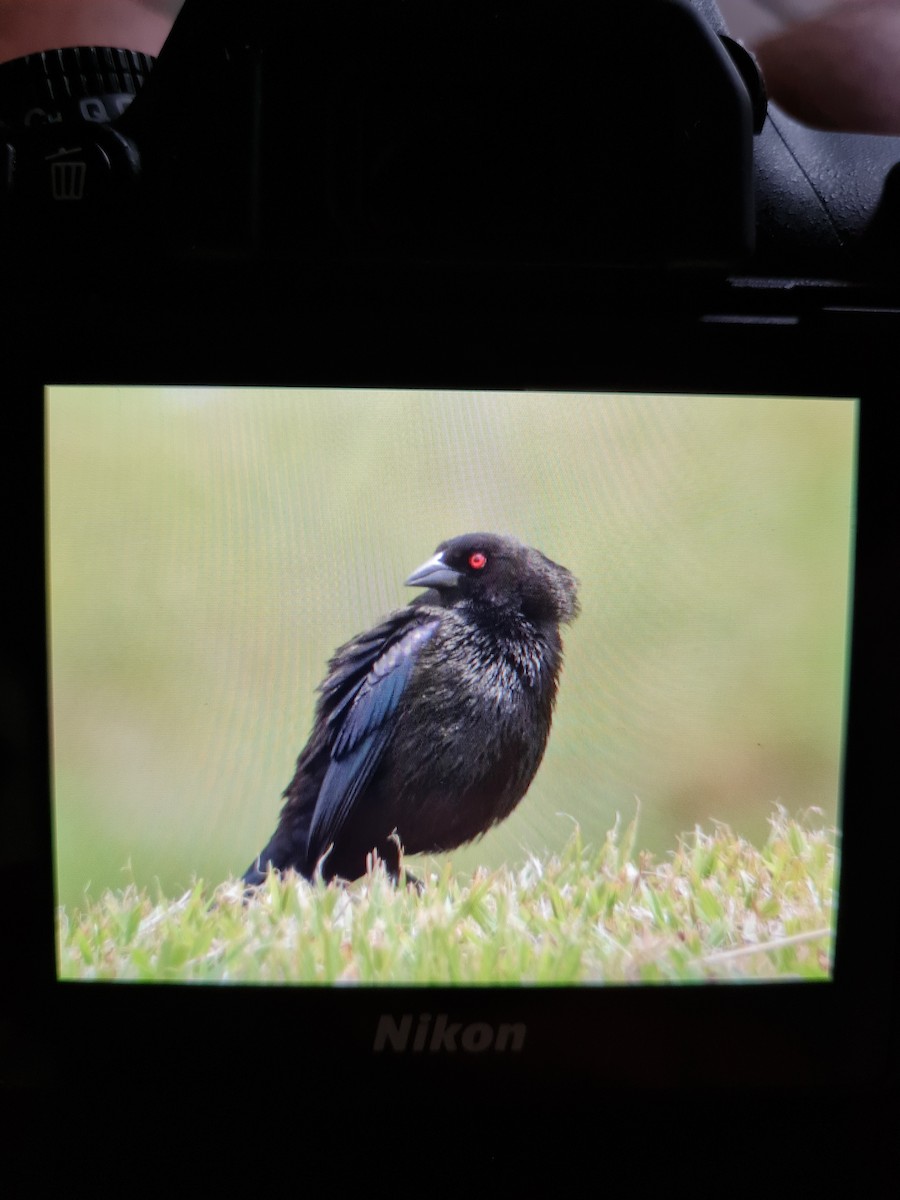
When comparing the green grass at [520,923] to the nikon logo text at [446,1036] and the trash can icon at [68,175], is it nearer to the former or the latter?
the nikon logo text at [446,1036]

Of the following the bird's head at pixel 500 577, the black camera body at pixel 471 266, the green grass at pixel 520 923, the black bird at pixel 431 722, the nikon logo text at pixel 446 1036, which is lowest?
the nikon logo text at pixel 446 1036

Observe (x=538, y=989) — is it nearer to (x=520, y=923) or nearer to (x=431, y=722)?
(x=520, y=923)

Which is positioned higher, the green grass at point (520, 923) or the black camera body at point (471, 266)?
the black camera body at point (471, 266)

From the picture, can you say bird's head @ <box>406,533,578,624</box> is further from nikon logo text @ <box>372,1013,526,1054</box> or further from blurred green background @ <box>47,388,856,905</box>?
nikon logo text @ <box>372,1013,526,1054</box>

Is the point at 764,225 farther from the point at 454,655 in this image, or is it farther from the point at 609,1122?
the point at 609,1122

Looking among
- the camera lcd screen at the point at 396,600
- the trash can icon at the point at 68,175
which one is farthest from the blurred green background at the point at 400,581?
the trash can icon at the point at 68,175

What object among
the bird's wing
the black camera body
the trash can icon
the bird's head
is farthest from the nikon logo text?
the trash can icon

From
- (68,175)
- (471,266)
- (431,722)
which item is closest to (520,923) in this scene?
(431,722)
